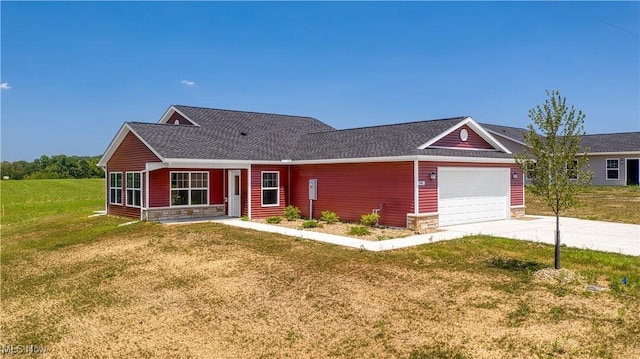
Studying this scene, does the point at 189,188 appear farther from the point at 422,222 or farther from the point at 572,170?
the point at 572,170

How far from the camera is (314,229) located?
16.3 meters

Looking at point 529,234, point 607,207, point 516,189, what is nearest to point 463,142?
point 516,189

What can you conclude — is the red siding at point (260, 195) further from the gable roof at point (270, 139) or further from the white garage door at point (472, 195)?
the white garage door at point (472, 195)

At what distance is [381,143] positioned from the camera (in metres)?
18.1

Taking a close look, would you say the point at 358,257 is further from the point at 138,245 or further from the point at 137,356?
the point at 138,245

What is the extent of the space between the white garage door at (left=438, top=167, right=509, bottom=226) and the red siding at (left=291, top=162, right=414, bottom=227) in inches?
64.6

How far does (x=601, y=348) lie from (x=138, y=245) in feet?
40.4

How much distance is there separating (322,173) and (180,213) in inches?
259

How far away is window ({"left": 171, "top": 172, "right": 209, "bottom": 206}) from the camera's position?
19.7 m

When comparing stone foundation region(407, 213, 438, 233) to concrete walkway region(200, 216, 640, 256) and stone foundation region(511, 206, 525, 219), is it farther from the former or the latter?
stone foundation region(511, 206, 525, 219)

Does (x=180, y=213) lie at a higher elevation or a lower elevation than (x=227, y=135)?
lower

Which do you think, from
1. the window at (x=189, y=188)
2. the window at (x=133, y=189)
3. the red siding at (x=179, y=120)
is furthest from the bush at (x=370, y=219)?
the red siding at (x=179, y=120)

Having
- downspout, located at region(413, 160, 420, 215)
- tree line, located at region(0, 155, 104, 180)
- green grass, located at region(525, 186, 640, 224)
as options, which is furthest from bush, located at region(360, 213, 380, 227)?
tree line, located at region(0, 155, 104, 180)

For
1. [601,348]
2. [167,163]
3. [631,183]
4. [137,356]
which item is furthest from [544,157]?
[631,183]
